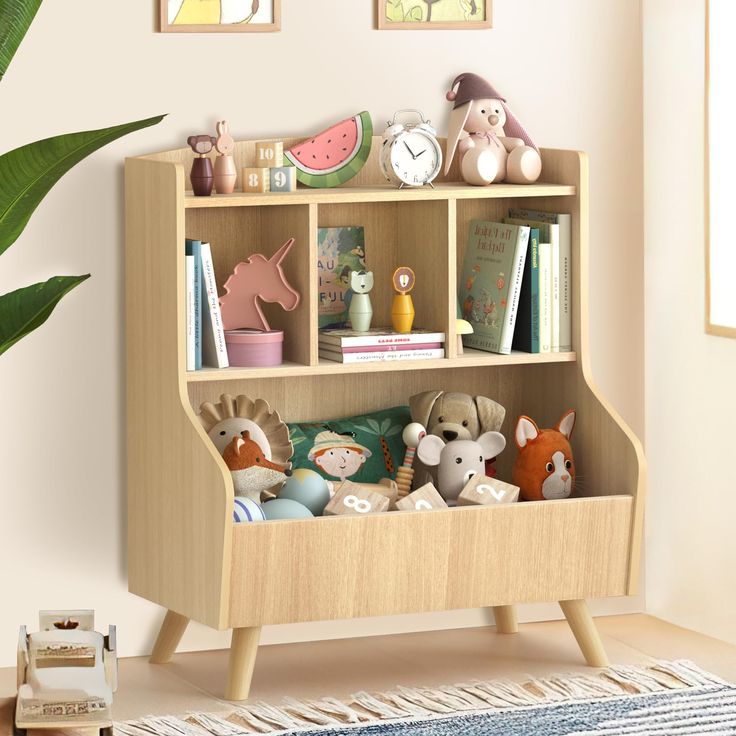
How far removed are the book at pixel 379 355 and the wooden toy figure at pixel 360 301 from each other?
89mm

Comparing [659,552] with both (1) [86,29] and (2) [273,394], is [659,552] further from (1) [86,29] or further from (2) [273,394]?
(1) [86,29]

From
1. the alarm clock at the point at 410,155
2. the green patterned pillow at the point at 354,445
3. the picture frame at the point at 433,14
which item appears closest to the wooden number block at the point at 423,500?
the green patterned pillow at the point at 354,445

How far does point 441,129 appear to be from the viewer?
3.13 m

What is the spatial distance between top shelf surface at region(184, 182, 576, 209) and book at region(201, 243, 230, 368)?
0.10m

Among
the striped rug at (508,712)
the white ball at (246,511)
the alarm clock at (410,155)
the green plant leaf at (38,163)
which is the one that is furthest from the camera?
the alarm clock at (410,155)

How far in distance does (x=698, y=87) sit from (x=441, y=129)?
54 centimetres

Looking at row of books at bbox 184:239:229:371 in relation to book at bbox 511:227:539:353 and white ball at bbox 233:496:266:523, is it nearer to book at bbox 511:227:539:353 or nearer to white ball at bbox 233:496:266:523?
white ball at bbox 233:496:266:523

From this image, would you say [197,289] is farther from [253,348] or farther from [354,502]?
→ [354,502]

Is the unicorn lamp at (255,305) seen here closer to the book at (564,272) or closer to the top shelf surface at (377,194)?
the top shelf surface at (377,194)

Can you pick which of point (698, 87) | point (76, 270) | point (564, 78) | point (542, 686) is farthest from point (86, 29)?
point (542, 686)

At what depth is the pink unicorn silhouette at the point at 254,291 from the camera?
288 cm

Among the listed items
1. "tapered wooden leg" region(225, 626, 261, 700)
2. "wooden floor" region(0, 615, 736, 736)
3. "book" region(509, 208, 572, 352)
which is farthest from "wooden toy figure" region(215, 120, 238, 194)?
"wooden floor" region(0, 615, 736, 736)

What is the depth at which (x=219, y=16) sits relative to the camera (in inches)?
116

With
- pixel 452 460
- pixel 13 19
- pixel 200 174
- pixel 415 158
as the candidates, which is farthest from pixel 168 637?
pixel 13 19
